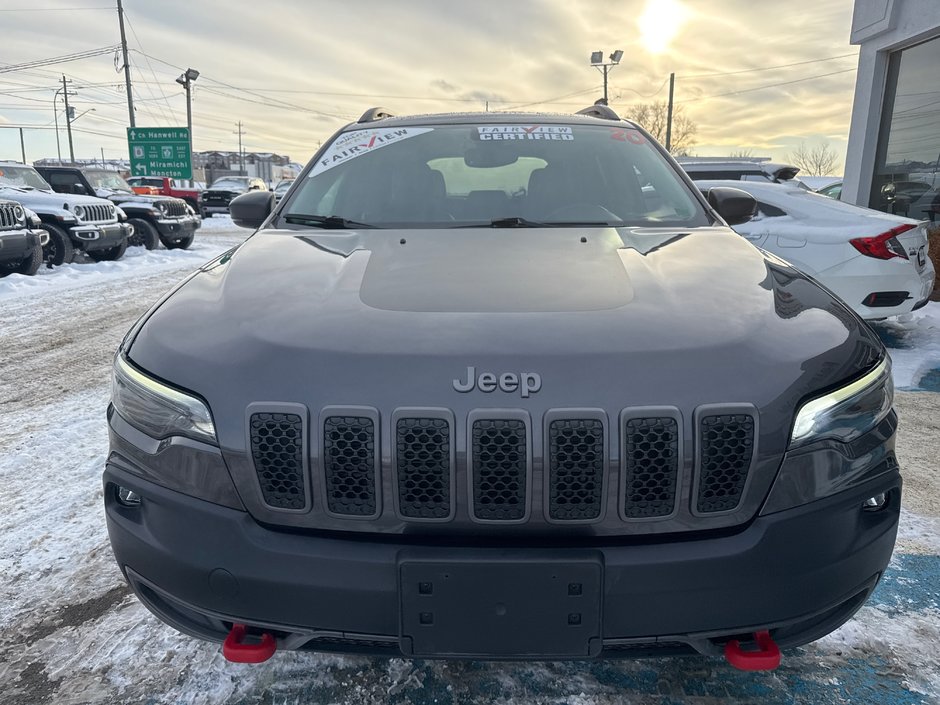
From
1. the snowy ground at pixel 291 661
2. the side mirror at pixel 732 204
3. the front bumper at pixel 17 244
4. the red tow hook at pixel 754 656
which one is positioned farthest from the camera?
the front bumper at pixel 17 244

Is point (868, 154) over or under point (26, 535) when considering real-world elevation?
over

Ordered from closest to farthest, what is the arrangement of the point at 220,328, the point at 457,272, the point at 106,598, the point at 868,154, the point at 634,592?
the point at 634,592 → the point at 220,328 → the point at 457,272 → the point at 106,598 → the point at 868,154

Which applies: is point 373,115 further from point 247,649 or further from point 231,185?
point 231,185

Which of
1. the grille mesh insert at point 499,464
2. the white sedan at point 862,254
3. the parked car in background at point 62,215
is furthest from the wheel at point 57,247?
the grille mesh insert at point 499,464

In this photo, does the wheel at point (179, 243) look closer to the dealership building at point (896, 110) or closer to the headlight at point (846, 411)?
the dealership building at point (896, 110)

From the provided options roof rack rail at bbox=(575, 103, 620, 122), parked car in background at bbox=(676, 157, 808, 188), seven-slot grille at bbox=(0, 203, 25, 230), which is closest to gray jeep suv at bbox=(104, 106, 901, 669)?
roof rack rail at bbox=(575, 103, 620, 122)

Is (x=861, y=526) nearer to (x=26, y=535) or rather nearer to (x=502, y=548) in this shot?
(x=502, y=548)

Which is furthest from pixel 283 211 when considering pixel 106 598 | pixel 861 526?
pixel 861 526

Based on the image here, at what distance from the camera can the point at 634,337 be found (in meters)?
1.50

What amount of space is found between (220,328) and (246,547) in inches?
21.5

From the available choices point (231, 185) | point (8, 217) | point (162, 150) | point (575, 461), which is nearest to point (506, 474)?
point (575, 461)

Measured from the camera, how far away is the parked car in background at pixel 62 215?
34.3 ft

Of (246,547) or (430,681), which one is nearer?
(246,547)

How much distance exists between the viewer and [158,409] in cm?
155
